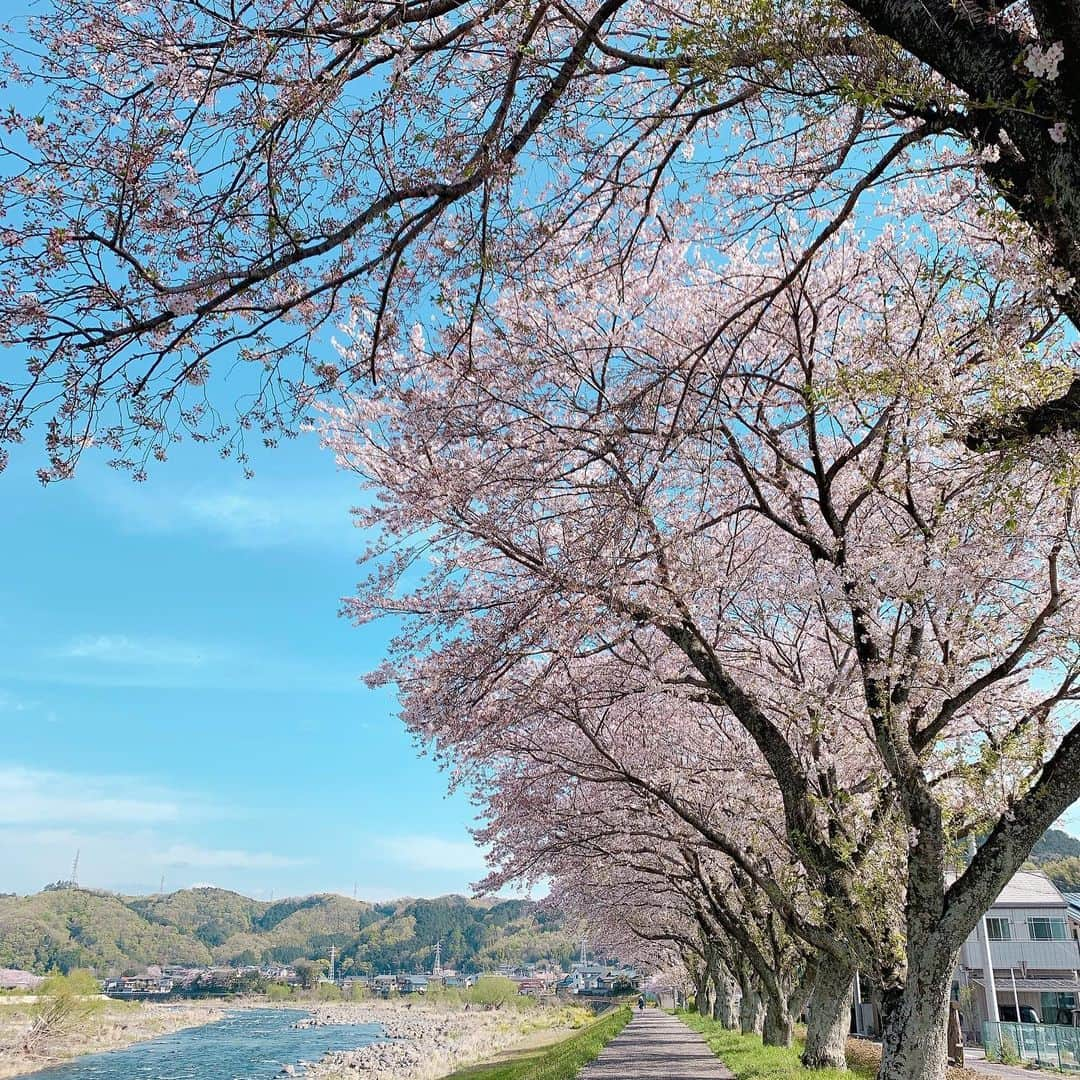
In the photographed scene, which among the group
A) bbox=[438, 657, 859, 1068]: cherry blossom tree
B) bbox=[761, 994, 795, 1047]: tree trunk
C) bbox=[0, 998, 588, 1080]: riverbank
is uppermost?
bbox=[438, 657, 859, 1068]: cherry blossom tree

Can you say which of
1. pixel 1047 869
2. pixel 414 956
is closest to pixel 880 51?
pixel 1047 869

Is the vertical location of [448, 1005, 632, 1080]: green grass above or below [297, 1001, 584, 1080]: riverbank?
above

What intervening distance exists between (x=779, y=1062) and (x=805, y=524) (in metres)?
9.88

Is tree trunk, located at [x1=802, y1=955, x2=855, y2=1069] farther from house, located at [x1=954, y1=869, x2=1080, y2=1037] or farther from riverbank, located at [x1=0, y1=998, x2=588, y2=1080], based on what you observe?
house, located at [x1=954, y1=869, x2=1080, y2=1037]

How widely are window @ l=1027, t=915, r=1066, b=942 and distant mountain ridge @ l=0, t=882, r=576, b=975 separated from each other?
98944 mm

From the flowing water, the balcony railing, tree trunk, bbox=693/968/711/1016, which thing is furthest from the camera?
tree trunk, bbox=693/968/711/1016

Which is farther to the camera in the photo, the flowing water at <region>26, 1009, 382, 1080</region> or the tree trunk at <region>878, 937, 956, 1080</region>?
the flowing water at <region>26, 1009, 382, 1080</region>

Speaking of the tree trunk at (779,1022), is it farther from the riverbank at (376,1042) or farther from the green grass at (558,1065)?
→ the riverbank at (376,1042)

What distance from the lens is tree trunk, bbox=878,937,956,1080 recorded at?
20.4 ft

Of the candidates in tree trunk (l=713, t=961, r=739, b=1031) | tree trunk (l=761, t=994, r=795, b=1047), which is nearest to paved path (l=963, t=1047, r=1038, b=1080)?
tree trunk (l=761, t=994, r=795, b=1047)

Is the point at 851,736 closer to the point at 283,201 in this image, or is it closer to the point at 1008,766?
the point at 1008,766

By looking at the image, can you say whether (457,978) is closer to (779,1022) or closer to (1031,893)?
(1031,893)

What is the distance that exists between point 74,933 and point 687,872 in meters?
141

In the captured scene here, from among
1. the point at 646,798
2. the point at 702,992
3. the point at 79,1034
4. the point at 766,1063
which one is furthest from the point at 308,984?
the point at 646,798
